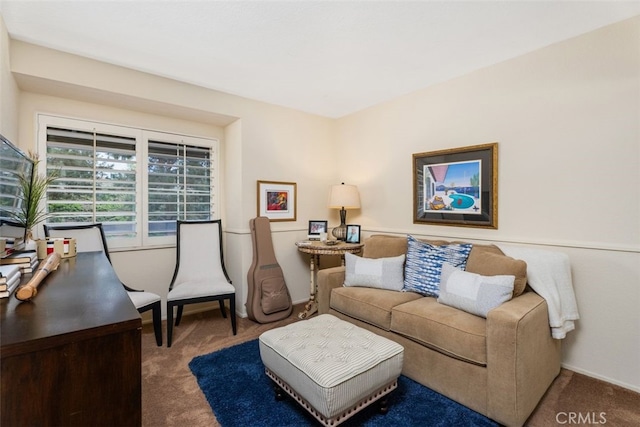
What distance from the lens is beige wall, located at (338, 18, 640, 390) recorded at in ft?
6.61

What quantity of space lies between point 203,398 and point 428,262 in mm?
1907

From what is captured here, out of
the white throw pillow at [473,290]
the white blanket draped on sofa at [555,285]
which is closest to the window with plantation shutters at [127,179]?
the white throw pillow at [473,290]

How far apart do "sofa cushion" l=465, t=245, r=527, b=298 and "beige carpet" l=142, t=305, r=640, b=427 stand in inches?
27.2

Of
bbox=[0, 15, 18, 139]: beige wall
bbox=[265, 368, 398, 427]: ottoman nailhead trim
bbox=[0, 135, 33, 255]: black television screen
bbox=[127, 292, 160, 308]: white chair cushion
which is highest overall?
bbox=[0, 15, 18, 139]: beige wall

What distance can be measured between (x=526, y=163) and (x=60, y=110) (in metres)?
4.05

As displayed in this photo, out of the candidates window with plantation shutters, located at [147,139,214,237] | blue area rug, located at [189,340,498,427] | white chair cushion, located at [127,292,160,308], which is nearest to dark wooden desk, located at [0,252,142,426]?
blue area rug, located at [189,340,498,427]

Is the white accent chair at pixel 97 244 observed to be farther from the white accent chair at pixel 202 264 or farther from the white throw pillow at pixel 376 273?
the white throw pillow at pixel 376 273

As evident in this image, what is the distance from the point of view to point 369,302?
238 centimetres

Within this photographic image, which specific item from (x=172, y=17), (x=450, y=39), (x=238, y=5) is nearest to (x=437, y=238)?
(x=450, y=39)

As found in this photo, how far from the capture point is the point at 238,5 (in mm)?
1871

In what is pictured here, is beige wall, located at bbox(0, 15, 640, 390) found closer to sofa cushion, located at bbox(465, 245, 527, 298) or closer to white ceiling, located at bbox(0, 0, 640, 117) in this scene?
white ceiling, located at bbox(0, 0, 640, 117)

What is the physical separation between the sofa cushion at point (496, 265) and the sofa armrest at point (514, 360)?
21 cm

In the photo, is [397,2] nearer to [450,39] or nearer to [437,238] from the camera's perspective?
[450,39]

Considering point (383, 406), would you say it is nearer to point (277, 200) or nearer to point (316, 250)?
point (316, 250)
